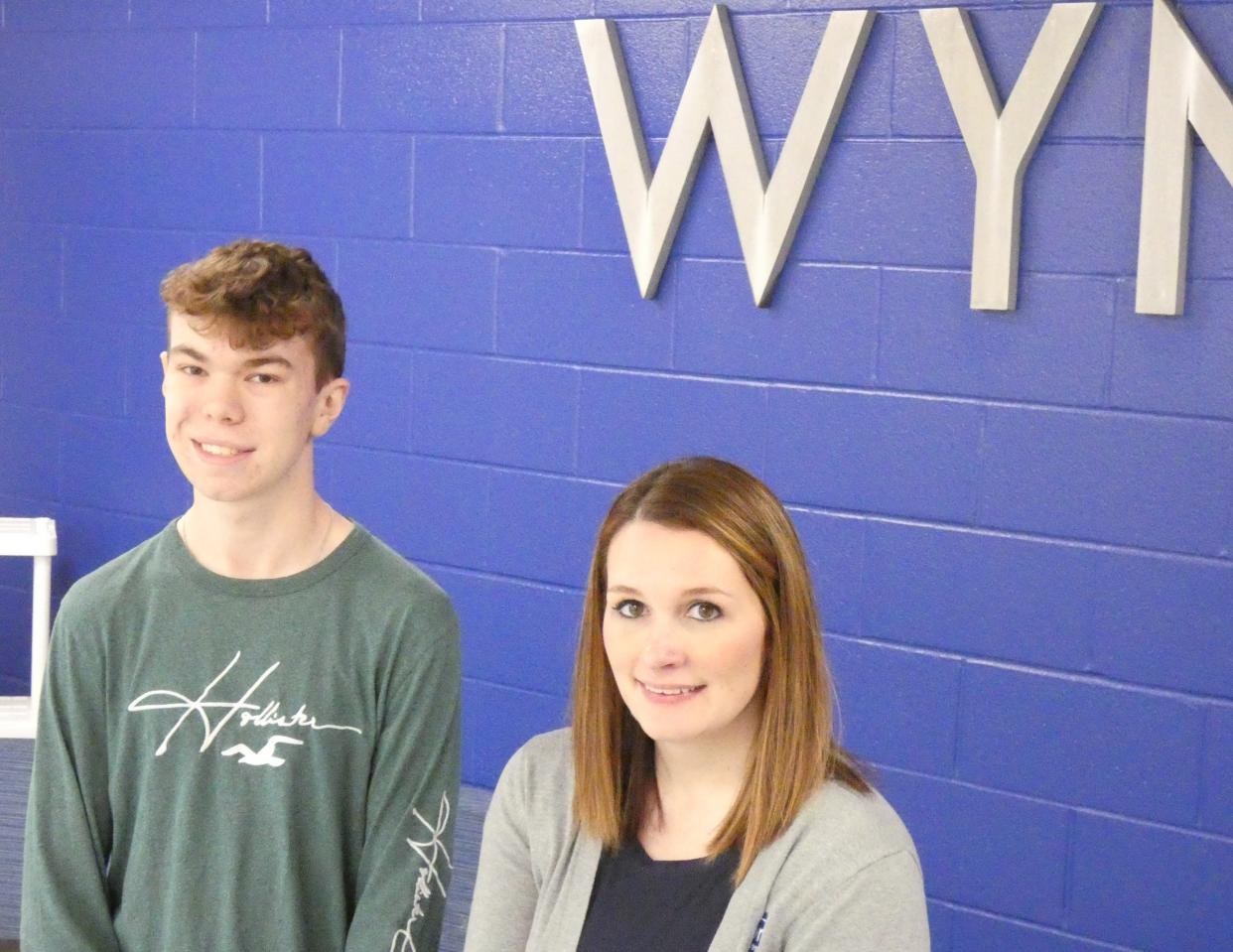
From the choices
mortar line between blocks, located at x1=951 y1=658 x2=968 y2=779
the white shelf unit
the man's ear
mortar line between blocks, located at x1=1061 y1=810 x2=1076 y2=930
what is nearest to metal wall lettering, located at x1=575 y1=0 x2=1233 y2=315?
mortar line between blocks, located at x1=951 y1=658 x2=968 y2=779

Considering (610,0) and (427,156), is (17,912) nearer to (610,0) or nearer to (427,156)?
(427,156)

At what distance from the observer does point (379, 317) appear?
3369mm

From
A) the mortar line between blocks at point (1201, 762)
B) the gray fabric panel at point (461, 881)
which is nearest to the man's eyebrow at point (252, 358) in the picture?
the gray fabric panel at point (461, 881)

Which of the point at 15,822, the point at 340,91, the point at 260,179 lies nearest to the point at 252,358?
the point at 15,822

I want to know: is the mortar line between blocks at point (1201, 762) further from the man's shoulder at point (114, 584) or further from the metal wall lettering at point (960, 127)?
the man's shoulder at point (114, 584)

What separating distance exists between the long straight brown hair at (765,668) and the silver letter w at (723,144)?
121cm

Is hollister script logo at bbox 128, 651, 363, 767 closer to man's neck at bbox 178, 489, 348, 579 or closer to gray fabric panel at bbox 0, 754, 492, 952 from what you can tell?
man's neck at bbox 178, 489, 348, 579

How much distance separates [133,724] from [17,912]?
1039 millimetres

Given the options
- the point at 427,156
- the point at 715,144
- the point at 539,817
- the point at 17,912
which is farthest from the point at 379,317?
the point at 539,817

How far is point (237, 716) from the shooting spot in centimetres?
184

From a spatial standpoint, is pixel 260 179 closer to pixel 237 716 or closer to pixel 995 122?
pixel 995 122

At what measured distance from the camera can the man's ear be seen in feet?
6.30

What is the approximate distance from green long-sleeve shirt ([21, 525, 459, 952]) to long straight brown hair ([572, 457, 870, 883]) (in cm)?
25

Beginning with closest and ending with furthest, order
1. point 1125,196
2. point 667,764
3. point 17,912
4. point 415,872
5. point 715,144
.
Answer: point 667,764 < point 415,872 < point 1125,196 < point 17,912 < point 715,144
